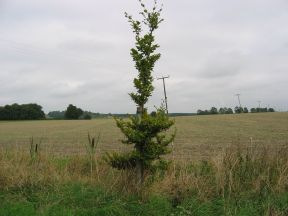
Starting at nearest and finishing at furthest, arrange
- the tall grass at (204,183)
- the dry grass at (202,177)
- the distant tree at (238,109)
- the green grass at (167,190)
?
1. the green grass at (167,190)
2. the tall grass at (204,183)
3. the dry grass at (202,177)
4. the distant tree at (238,109)

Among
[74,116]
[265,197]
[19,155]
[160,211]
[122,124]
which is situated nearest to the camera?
[160,211]

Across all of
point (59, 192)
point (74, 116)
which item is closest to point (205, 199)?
point (59, 192)

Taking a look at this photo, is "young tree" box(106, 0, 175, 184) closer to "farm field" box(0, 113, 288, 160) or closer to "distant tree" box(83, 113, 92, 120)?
"farm field" box(0, 113, 288, 160)

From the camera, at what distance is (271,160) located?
9.77 metres

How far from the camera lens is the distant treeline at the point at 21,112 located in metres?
117

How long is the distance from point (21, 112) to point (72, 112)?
1504cm

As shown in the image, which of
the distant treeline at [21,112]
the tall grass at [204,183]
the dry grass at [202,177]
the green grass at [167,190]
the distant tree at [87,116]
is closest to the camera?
the green grass at [167,190]

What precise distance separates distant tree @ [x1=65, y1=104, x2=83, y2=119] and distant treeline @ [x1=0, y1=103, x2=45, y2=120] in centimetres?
758

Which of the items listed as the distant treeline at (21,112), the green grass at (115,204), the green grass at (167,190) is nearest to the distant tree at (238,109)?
the distant treeline at (21,112)

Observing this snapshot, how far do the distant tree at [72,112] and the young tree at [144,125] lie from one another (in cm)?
11508

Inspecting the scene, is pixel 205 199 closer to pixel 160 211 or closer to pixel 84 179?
pixel 160 211

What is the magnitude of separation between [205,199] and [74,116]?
386ft

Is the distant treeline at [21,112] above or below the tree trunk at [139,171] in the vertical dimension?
above

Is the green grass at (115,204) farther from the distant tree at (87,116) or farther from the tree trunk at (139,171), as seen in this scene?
the distant tree at (87,116)
